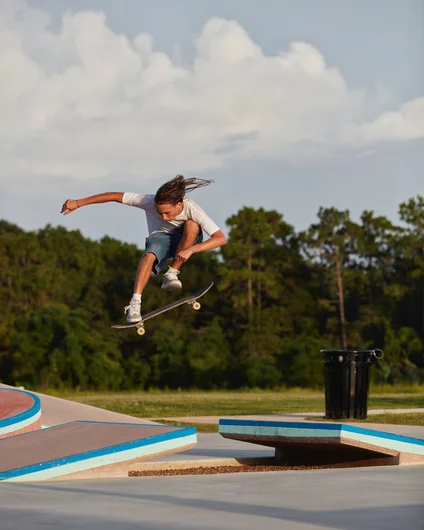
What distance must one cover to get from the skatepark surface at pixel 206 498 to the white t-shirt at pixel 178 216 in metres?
2.18

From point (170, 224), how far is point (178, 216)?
0.18 meters

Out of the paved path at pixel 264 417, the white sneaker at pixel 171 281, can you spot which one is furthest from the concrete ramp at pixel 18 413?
the paved path at pixel 264 417

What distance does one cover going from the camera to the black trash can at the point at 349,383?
16266mm

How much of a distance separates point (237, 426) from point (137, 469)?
3.62 ft

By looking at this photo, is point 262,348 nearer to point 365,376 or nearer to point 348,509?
point 365,376

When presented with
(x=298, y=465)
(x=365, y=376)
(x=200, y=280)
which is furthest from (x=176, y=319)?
(x=298, y=465)

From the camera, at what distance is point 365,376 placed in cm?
1639

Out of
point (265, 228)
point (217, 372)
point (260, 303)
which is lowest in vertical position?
point (217, 372)

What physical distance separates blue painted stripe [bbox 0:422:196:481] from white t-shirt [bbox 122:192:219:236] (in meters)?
2.53

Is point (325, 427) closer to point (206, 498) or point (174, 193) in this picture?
point (206, 498)

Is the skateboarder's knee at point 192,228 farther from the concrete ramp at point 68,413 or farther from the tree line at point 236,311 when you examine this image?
the tree line at point 236,311

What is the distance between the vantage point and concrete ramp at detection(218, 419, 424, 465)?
27.0 ft

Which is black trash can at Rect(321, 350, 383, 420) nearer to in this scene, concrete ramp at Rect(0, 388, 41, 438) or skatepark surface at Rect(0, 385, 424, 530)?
concrete ramp at Rect(0, 388, 41, 438)

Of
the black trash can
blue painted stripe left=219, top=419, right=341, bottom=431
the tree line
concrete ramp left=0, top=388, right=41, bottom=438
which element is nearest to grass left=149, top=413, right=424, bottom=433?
the black trash can
